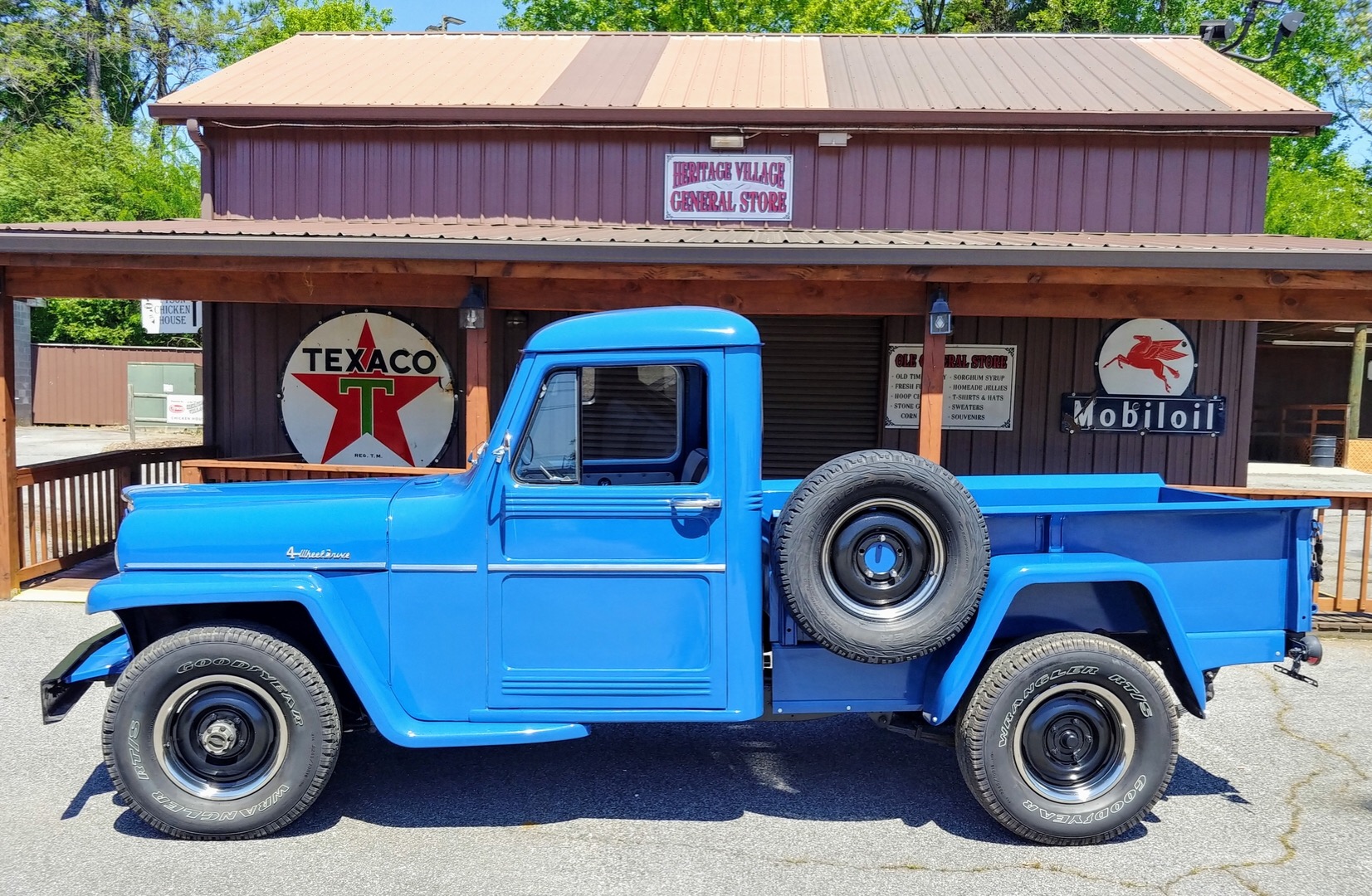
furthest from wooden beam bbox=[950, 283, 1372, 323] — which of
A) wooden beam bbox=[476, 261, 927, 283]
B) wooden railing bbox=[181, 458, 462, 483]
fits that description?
wooden railing bbox=[181, 458, 462, 483]

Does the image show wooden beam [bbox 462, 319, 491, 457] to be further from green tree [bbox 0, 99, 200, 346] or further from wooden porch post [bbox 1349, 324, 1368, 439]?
green tree [bbox 0, 99, 200, 346]

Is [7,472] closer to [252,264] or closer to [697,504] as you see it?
[252,264]

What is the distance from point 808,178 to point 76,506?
25.4ft

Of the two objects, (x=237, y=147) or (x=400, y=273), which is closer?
(x=400, y=273)

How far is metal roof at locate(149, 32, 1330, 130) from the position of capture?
31.1 feet

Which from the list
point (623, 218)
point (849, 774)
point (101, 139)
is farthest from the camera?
point (101, 139)

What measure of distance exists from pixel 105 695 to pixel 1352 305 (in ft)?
29.6

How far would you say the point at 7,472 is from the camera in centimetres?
741

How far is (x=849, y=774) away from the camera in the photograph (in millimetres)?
4539

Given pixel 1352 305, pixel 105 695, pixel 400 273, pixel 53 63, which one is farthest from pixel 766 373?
pixel 53 63

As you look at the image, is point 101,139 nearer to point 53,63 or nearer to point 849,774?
point 53,63

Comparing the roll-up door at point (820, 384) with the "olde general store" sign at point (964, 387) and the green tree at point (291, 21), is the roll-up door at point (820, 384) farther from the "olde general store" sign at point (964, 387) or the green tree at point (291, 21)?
the green tree at point (291, 21)

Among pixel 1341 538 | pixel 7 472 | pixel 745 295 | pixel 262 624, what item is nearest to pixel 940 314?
pixel 745 295

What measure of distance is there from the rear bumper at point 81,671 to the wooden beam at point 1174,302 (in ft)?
19.1
